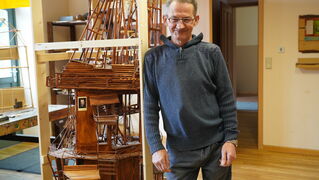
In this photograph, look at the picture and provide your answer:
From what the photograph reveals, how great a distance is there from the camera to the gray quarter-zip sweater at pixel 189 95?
1.43 meters

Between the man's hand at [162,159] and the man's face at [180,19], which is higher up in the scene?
the man's face at [180,19]

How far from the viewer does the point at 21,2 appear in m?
2.90

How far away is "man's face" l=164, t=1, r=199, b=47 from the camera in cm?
139

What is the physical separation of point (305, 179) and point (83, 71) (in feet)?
7.82

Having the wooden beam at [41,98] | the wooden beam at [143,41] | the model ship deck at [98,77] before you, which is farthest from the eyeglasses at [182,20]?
the wooden beam at [41,98]

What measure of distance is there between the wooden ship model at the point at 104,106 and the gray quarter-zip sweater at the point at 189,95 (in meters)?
0.27

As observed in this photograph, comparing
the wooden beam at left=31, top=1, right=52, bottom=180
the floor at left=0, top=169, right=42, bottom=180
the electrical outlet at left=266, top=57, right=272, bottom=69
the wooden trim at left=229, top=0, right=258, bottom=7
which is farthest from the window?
the wooden trim at left=229, top=0, right=258, bottom=7

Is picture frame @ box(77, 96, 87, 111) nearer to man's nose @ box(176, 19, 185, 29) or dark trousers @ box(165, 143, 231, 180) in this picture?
dark trousers @ box(165, 143, 231, 180)

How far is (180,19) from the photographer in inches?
55.0

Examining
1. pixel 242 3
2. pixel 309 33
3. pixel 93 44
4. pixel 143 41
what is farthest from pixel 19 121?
pixel 242 3

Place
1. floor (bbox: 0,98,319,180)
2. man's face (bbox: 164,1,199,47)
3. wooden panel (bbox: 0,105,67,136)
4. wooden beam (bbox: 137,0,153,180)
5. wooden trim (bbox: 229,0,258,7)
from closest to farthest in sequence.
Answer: man's face (bbox: 164,1,199,47), wooden beam (bbox: 137,0,153,180), wooden panel (bbox: 0,105,67,136), floor (bbox: 0,98,319,180), wooden trim (bbox: 229,0,258,7)

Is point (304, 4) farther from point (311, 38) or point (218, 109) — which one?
point (218, 109)

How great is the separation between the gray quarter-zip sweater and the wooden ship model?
0.89ft

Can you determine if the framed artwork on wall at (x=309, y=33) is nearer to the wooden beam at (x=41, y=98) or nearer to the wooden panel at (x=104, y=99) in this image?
the wooden panel at (x=104, y=99)
